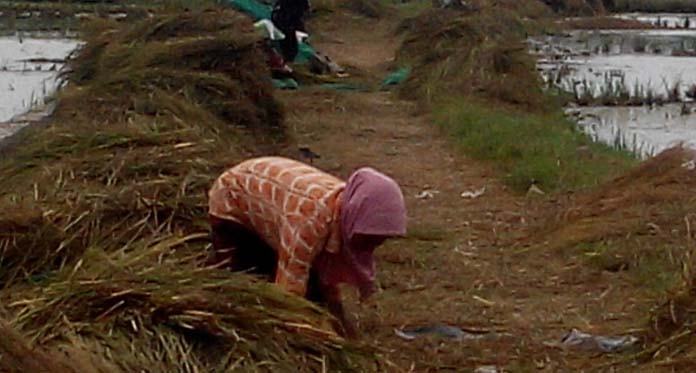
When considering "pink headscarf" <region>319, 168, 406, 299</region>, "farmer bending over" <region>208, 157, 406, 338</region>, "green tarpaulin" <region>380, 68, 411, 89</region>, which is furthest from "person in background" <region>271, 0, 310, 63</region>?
"pink headscarf" <region>319, 168, 406, 299</region>

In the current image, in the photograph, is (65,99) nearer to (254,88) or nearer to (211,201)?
(254,88)

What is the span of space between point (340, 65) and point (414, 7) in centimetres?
1345

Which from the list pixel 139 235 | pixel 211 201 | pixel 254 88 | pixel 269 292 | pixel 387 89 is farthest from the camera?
pixel 387 89

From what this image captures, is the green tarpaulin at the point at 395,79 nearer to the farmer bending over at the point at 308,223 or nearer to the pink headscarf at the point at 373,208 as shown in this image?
the farmer bending over at the point at 308,223

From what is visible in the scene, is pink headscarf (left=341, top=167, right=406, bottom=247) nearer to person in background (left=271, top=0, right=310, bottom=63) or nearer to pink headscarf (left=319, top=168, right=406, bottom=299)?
pink headscarf (left=319, top=168, right=406, bottom=299)

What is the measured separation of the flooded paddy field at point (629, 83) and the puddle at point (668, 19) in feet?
13.2

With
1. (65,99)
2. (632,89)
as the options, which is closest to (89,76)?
(65,99)

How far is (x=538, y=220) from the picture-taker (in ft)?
24.1

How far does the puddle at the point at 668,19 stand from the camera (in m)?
30.9

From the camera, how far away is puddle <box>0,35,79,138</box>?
1169 centimetres

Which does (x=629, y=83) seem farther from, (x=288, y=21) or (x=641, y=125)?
(x=288, y=21)

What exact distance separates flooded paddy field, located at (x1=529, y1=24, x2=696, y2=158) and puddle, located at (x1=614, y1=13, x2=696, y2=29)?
13.2 ft

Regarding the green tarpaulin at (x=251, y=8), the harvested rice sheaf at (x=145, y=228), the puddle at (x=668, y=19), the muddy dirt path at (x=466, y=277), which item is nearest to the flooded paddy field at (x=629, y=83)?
the muddy dirt path at (x=466, y=277)

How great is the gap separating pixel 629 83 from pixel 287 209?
526 inches
